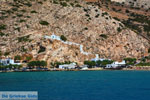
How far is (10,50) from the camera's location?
66.6m

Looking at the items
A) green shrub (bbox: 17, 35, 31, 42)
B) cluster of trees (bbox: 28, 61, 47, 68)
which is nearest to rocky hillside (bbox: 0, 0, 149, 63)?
green shrub (bbox: 17, 35, 31, 42)

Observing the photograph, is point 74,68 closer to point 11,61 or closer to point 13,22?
point 11,61

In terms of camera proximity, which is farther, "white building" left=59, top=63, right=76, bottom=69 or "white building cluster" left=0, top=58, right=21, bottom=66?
"white building" left=59, top=63, right=76, bottom=69

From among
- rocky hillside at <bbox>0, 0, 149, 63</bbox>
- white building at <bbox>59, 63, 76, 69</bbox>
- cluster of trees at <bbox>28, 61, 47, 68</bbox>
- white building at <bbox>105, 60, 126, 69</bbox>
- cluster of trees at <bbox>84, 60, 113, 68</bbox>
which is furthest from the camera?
white building at <bbox>105, 60, 126, 69</bbox>

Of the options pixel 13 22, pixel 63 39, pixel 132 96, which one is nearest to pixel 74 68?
pixel 63 39

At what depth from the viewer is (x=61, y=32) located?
74.6 meters

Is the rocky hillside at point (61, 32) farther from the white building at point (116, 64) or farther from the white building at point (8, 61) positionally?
the white building at point (116, 64)

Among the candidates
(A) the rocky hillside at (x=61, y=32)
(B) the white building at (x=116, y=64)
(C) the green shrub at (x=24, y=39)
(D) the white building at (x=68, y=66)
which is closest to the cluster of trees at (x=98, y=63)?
(B) the white building at (x=116, y=64)

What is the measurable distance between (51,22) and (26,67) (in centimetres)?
1674

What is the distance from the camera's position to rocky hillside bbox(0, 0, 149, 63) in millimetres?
66812

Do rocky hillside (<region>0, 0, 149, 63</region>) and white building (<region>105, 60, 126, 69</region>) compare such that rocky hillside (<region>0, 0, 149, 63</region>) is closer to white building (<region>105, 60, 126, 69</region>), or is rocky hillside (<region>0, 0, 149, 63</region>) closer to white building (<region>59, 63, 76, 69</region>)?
white building (<region>59, 63, 76, 69</region>)

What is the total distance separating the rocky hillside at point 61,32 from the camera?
66.8 metres

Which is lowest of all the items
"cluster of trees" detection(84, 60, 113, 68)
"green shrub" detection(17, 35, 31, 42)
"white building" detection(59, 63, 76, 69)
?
"white building" detection(59, 63, 76, 69)

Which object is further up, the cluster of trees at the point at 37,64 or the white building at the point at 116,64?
the cluster of trees at the point at 37,64
